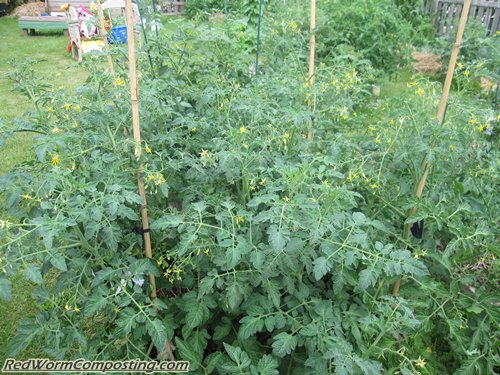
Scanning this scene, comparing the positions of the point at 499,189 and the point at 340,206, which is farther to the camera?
the point at 499,189

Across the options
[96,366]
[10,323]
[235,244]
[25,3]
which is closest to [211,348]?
[96,366]

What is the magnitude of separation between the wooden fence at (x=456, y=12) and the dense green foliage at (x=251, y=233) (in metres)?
6.30

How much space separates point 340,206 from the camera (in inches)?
70.3

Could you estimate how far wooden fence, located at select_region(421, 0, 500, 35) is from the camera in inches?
305

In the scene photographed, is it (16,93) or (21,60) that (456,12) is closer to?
(21,60)

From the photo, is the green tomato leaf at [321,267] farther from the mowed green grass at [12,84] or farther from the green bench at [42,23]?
the green bench at [42,23]

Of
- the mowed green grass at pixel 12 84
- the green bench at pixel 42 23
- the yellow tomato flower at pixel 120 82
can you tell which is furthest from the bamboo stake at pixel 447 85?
the green bench at pixel 42 23

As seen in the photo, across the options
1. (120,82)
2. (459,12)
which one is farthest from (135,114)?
(459,12)

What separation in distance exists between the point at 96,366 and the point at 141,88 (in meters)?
1.24

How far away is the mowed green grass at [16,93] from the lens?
8.37 feet

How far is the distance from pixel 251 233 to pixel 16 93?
1305 millimetres

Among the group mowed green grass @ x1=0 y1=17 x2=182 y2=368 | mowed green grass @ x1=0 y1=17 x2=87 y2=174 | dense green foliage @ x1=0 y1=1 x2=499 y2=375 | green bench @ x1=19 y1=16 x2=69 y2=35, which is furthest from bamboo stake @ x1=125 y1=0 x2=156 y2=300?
green bench @ x1=19 y1=16 x2=69 y2=35

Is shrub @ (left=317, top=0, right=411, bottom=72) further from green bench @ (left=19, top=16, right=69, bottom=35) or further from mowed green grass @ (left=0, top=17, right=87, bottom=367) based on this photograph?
green bench @ (left=19, top=16, right=69, bottom=35)

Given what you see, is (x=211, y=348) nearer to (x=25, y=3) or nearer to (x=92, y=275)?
(x=92, y=275)
